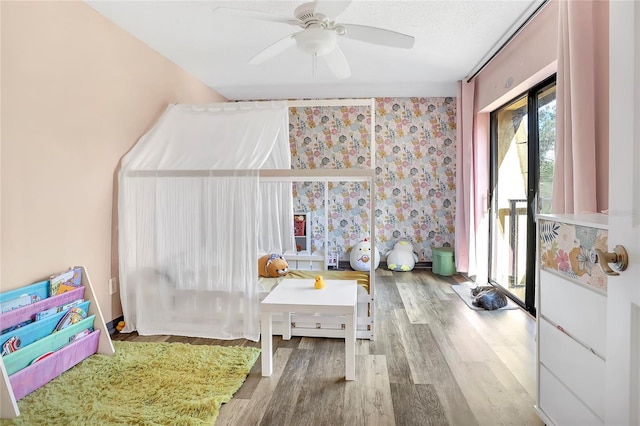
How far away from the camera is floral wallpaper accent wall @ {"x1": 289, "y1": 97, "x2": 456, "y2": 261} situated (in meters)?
5.00

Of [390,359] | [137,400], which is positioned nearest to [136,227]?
[137,400]

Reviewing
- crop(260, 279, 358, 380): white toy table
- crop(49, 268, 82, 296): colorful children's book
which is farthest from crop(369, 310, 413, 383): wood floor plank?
crop(49, 268, 82, 296): colorful children's book

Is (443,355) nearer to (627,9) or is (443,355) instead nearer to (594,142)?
(594,142)

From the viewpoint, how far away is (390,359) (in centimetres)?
235

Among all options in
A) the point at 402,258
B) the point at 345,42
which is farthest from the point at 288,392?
the point at 402,258

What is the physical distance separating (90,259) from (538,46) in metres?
3.71

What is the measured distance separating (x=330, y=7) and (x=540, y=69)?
6.06 feet

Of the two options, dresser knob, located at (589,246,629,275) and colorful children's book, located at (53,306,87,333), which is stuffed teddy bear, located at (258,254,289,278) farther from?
dresser knob, located at (589,246,629,275)

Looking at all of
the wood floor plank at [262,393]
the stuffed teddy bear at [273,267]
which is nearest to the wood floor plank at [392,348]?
the wood floor plank at [262,393]

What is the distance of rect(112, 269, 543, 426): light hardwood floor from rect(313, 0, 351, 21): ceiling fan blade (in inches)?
78.5

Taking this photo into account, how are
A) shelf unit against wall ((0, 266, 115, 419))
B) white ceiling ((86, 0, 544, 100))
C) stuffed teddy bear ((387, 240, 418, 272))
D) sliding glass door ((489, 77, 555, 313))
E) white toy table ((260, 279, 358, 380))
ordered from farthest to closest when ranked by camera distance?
stuffed teddy bear ((387, 240, 418, 272)) < sliding glass door ((489, 77, 555, 313)) < white ceiling ((86, 0, 544, 100)) < white toy table ((260, 279, 358, 380)) < shelf unit against wall ((0, 266, 115, 419))

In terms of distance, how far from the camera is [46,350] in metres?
2.08

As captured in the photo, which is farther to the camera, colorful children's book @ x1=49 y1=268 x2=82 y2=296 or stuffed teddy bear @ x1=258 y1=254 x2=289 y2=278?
stuffed teddy bear @ x1=258 y1=254 x2=289 y2=278

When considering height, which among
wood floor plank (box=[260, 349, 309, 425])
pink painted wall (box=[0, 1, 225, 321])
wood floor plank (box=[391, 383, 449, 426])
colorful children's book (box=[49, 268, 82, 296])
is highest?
pink painted wall (box=[0, 1, 225, 321])
